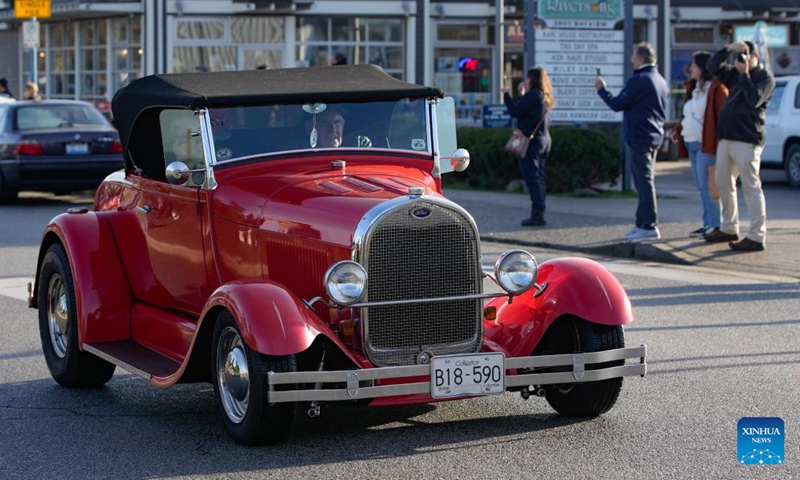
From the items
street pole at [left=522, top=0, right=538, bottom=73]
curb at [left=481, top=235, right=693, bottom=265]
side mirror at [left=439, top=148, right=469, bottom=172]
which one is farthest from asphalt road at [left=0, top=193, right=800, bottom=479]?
street pole at [left=522, top=0, right=538, bottom=73]

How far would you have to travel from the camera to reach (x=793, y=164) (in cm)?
2153

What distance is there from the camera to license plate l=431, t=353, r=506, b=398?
588cm

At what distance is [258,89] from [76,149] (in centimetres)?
1210

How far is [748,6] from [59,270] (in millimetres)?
29328

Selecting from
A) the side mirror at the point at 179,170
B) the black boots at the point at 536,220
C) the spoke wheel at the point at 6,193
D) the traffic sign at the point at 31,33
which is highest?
the traffic sign at the point at 31,33

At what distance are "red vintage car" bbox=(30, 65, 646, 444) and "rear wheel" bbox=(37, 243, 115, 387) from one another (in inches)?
0.5

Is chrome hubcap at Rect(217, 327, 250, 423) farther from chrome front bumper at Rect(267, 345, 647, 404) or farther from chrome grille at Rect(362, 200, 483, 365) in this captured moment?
chrome grille at Rect(362, 200, 483, 365)

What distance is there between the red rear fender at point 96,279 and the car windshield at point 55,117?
39.2 ft

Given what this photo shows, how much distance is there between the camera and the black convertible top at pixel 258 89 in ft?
23.4

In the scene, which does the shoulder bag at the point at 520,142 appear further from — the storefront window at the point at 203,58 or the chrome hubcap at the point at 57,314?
the storefront window at the point at 203,58

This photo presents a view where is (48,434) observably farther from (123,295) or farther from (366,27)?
(366,27)

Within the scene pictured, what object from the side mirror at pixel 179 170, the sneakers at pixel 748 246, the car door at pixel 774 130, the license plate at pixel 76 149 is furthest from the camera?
the car door at pixel 774 130

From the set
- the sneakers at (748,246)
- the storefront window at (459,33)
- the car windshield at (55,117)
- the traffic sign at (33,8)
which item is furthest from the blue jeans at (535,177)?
the storefront window at (459,33)

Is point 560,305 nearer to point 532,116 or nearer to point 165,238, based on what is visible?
point 165,238
